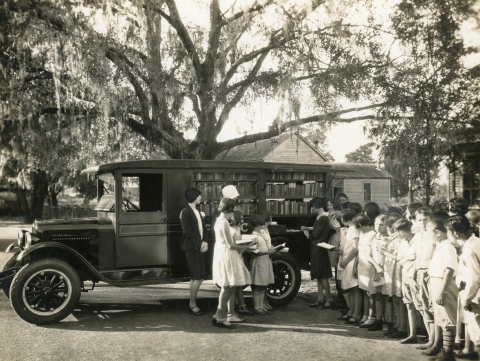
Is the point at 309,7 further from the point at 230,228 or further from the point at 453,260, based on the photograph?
the point at 453,260

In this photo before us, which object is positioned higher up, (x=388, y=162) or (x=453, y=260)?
(x=388, y=162)

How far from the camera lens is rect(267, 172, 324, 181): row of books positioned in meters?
8.31

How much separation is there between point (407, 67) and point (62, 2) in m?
8.24

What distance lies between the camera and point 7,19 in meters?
11.4

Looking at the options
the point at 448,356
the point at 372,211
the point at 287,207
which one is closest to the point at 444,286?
the point at 448,356

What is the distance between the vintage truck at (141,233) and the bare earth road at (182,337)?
1.45ft

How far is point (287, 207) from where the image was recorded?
8484 mm

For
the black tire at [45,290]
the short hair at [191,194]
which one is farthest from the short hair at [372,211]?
the black tire at [45,290]

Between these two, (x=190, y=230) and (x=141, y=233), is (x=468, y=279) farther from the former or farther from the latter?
(x=141, y=233)

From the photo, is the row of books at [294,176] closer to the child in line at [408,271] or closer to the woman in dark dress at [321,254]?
the woman in dark dress at [321,254]

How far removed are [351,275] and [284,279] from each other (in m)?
1.54

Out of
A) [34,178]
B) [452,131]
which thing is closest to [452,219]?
[452,131]

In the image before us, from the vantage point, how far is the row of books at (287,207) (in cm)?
837

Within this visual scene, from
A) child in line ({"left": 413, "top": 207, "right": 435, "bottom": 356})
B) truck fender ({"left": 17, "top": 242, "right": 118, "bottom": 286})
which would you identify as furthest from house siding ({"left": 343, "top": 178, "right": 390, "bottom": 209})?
child in line ({"left": 413, "top": 207, "right": 435, "bottom": 356})
